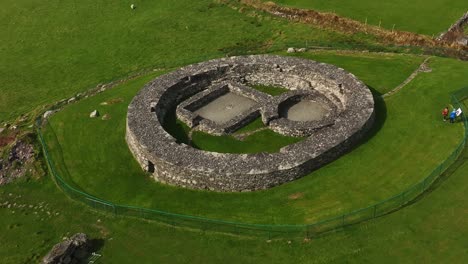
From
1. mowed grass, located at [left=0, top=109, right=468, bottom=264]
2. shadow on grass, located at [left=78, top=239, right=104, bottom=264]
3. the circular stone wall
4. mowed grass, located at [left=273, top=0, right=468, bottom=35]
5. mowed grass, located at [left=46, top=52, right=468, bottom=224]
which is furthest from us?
mowed grass, located at [left=273, top=0, right=468, bottom=35]

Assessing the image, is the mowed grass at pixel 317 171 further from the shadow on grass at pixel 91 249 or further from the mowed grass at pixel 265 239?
the shadow on grass at pixel 91 249

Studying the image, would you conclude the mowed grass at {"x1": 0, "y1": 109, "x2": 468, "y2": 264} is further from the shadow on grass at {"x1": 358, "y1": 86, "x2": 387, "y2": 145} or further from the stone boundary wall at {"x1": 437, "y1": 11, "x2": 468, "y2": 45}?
the stone boundary wall at {"x1": 437, "y1": 11, "x2": 468, "y2": 45}

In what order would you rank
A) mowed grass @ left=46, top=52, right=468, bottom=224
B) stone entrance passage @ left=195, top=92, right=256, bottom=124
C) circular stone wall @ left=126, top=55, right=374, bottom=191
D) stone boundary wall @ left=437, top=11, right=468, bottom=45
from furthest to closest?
stone boundary wall @ left=437, top=11, right=468, bottom=45 → stone entrance passage @ left=195, top=92, right=256, bottom=124 → circular stone wall @ left=126, top=55, right=374, bottom=191 → mowed grass @ left=46, top=52, right=468, bottom=224

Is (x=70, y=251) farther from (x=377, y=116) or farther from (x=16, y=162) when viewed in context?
(x=377, y=116)

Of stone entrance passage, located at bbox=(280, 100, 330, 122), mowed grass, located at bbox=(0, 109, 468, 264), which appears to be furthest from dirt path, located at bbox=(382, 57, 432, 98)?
mowed grass, located at bbox=(0, 109, 468, 264)

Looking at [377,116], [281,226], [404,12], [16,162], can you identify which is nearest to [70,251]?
[281,226]

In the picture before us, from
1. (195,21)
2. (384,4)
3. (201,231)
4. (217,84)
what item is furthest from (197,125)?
(384,4)
